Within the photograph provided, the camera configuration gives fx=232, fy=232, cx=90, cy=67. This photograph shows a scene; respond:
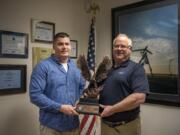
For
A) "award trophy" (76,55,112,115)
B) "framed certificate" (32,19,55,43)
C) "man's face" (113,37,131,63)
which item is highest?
"framed certificate" (32,19,55,43)

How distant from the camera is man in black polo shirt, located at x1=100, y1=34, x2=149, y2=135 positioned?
179cm

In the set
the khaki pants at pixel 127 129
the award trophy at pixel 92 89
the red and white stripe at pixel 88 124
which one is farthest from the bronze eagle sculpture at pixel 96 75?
the red and white stripe at pixel 88 124

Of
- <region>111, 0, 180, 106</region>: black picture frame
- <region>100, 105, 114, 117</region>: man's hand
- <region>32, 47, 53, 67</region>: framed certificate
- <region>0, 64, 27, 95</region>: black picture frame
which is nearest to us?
<region>100, 105, 114, 117</region>: man's hand

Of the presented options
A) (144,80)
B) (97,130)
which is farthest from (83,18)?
(144,80)

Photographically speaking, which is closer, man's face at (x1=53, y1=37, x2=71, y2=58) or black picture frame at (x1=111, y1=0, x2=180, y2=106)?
man's face at (x1=53, y1=37, x2=71, y2=58)

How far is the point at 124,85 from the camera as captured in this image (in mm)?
1868

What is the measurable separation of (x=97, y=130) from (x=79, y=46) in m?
1.18

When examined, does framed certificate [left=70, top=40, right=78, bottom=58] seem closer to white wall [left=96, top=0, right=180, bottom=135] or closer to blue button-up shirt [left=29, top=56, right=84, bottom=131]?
white wall [left=96, top=0, right=180, bottom=135]

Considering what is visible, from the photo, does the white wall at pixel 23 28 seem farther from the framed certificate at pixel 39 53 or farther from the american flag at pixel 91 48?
the american flag at pixel 91 48

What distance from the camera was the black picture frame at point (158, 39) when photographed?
2.52 metres

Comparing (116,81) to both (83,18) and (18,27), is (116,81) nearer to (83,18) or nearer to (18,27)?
(18,27)

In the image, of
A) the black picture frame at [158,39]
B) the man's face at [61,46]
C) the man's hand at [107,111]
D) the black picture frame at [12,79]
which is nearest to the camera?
the man's hand at [107,111]

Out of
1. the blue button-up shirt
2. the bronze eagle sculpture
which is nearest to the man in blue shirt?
the blue button-up shirt

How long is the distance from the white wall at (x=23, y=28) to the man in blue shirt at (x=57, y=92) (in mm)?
586
